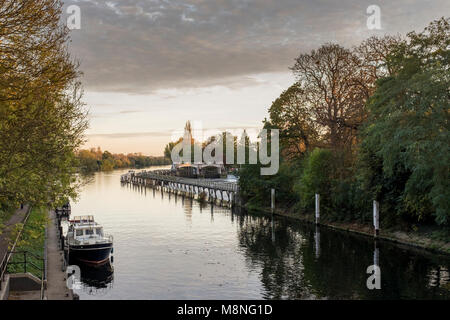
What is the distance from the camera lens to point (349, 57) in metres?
50.2

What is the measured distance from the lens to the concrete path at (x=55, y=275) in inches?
822

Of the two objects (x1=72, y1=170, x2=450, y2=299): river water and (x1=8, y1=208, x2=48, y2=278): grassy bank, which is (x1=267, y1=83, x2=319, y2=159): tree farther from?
(x1=8, y1=208, x2=48, y2=278): grassy bank

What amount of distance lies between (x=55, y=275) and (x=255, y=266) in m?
13.0

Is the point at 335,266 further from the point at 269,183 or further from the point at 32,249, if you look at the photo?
the point at 269,183

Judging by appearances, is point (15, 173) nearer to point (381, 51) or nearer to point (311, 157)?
point (311, 157)

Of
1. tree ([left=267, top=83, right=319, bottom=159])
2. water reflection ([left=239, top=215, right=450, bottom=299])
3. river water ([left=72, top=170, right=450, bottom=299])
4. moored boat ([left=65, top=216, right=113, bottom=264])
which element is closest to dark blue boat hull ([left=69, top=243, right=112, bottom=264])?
moored boat ([left=65, top=216, right=113, bottom=264])

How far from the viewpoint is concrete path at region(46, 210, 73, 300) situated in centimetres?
2089

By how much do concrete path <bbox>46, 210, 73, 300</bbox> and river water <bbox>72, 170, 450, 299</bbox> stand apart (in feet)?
6.46

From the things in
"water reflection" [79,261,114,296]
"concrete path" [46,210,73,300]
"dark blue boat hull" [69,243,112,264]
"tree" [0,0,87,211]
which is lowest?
"water reflection" [79,261,114,296]

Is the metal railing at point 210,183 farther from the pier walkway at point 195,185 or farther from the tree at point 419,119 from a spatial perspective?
the tree at point 419,119

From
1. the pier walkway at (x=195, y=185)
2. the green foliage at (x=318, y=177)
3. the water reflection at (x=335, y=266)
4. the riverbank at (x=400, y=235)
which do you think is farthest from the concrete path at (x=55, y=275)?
the pier walkway at (x=195, y=185)

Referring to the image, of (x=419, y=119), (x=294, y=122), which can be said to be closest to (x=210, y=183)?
(x=294, y=122)

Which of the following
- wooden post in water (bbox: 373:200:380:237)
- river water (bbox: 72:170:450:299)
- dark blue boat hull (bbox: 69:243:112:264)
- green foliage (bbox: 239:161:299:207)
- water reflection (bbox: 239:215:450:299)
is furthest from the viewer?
green foliage (bbox: 239:161:299:207)

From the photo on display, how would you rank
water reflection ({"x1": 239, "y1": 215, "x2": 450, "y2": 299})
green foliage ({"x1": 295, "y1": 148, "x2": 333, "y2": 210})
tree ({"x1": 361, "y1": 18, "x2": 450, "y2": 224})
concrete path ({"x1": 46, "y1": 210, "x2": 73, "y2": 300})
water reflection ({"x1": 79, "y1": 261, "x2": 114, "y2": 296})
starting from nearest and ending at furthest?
1. concrete path ({"x1": 46, "y1": 210, "x2": 73, "y2": 300})
2. water reflection ({"x1": 239, "y1": 215, "x2": 450, "y2": 299})
3. water reflection ({"x1": 79, "y1": 261, "x2": 114, "y2": 296})
4. tree ({"x1": 361, "y1": 18, "x2": 450, "y2": 224})
5. green foliage ({"x1": 295, "y1": 148, "x2": 333, "y2": 210})
